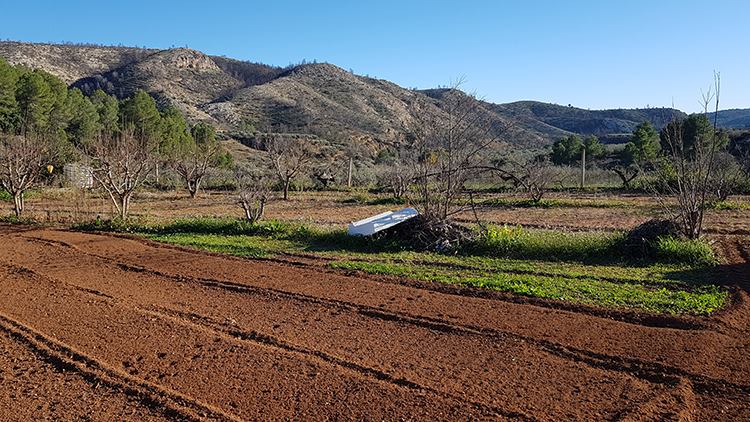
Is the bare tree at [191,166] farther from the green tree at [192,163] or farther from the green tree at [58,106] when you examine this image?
the green tree at [58,106]

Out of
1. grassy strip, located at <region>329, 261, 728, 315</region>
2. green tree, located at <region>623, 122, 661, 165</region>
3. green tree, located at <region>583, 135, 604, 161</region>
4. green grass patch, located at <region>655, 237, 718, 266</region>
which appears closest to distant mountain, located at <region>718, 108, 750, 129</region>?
green tree, located at <region>583, 135, 604, 161</region>

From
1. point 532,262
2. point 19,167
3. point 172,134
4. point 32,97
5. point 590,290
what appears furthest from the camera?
point 172,134

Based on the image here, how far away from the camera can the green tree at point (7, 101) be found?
31.2m

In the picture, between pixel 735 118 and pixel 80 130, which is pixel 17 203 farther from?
pixel 735 118

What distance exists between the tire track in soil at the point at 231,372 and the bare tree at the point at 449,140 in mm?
6873

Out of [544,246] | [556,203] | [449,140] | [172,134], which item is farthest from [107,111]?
[544,246]

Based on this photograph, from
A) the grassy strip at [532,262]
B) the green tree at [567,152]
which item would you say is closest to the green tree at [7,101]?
the grassy strip at [532,262]

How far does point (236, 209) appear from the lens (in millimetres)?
21422

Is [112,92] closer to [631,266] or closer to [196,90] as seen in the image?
[196,90]

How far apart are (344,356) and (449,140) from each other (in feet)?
25.0

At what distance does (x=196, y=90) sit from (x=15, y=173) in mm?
61282

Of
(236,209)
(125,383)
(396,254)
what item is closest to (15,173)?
(236,209)

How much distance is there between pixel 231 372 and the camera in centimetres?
502

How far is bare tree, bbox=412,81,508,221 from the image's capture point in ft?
40.2
